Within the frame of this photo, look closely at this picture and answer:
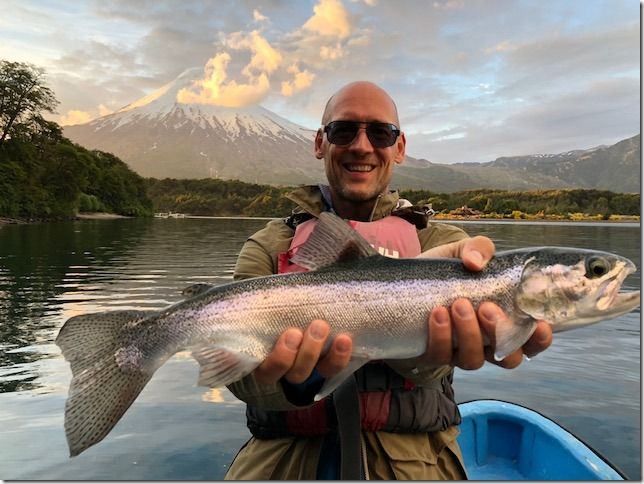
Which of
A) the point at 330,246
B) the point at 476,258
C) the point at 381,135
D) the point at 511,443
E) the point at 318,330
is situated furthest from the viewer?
the point at 511,443

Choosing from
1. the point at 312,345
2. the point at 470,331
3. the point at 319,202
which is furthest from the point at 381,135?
the point at 312,345

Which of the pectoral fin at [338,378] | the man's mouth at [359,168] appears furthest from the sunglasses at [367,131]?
the pectoral fin at [338,378]

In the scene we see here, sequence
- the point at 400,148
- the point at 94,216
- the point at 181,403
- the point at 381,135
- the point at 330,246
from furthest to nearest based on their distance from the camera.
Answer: the point at 94,216, the point at 181,403, the point at 400,148, the point at 381,135, the point at 330,246

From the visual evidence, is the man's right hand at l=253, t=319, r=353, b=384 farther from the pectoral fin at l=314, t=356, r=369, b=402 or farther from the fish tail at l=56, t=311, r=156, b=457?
the fish tail at l=56, t=311, r=156, b=457

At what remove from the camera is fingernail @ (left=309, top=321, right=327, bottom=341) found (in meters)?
3.70

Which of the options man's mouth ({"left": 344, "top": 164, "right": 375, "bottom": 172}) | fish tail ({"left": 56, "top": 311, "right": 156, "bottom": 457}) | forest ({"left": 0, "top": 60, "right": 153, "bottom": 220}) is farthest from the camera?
forest ({"left": 0, "top": 60, "right": 153, "bottom": 220})

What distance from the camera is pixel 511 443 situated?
7.92m

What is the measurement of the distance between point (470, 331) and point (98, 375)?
104 inches

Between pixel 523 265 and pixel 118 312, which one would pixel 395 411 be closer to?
pixel 523 265

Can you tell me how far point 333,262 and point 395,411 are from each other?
1.23 metres

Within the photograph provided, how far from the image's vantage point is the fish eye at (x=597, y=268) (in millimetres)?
3816

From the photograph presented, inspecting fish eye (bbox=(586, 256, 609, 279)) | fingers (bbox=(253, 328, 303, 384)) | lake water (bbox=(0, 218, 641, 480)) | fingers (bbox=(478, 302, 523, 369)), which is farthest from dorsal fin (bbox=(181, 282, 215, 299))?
lake water (bbox=(0, 218, 641, 480))

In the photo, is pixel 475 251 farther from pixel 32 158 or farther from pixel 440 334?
pixel 32 158

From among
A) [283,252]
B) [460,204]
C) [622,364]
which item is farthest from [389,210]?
[460,204]
